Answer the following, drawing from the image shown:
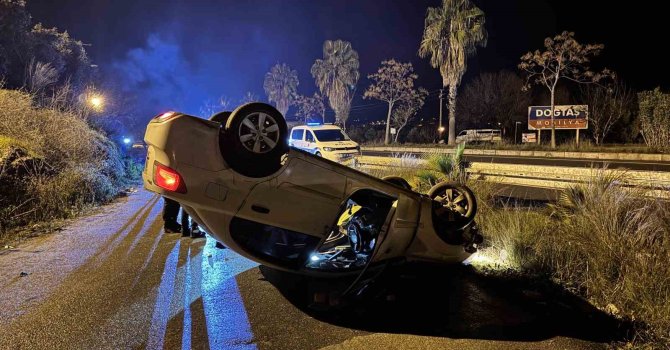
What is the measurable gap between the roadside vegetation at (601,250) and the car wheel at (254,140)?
3086 mm

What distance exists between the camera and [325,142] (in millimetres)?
18812

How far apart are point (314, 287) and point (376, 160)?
11.6 metres

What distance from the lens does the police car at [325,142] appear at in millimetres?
18266

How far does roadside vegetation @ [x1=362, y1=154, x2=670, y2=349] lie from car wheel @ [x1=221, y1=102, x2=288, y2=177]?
3086mm

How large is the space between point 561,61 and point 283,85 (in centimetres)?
5799

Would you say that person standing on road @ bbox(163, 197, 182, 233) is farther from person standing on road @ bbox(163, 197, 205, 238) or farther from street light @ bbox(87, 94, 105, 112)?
street light @ bbox(87, 94, 105, 112)

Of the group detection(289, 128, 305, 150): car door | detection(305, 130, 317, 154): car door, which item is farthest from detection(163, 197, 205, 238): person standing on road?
detection(289, 128, 305, 150): car door

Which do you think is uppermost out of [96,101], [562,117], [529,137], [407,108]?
[407,108]

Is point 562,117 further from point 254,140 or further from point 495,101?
point 254,140

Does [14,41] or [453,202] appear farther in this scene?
[14,41]

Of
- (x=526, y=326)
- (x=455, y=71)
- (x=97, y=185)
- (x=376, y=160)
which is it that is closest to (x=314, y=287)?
(x=526, y=326)

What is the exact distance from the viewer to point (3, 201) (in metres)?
8.29

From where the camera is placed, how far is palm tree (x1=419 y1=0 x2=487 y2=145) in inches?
1518

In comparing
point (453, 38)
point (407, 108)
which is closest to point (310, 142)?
point (453, 38)
